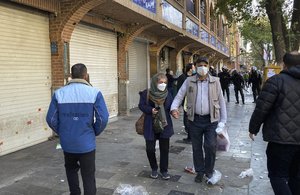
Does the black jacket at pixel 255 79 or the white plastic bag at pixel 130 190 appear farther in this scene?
the black jacket at pixel 255 79

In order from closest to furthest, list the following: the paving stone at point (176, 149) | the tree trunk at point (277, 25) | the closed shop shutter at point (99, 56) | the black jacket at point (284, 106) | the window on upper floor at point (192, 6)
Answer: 1. the black jacket at point (284, 106)
2. the paving stone at point (176, 149)
3. the closed shop shutter at point (99, 56)
4. the tree trunk at point (277, 25)
5. the window on upper floor at point (192, 6)

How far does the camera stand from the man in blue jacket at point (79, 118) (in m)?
3.86

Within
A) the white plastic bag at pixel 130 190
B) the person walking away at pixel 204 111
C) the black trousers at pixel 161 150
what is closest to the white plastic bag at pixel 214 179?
the person walking away at pixel 204 111

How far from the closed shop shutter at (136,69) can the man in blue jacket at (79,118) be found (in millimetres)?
10665

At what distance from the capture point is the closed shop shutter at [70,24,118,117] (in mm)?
10005

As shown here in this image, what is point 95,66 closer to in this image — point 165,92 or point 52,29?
point 52,29

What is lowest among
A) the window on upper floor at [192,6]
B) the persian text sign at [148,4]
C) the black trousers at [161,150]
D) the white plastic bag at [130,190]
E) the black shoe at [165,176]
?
the white plastic bag at [130,190]

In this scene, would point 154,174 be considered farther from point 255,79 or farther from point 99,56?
point 255,79

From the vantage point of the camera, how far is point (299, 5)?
13.0 metres

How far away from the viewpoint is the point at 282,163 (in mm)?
3887

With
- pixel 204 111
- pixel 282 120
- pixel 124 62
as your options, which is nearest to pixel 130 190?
pixel 204 111

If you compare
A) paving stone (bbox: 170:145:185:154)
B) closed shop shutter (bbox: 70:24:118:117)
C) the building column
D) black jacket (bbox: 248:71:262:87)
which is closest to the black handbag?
paving stone (bbox: 170:145:185:154)

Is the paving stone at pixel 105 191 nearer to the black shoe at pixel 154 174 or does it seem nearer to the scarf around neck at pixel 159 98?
the black shoe at pixel 154 174

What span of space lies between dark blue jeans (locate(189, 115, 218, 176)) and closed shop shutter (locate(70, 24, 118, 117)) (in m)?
5.11
